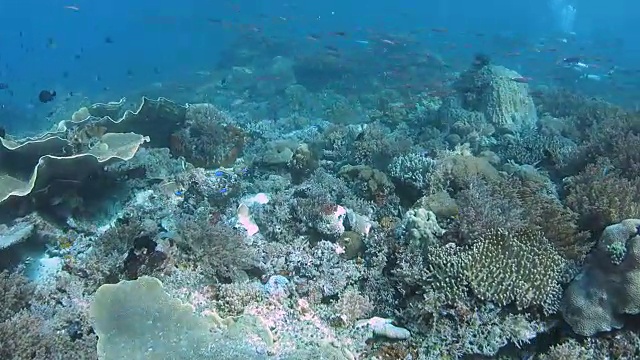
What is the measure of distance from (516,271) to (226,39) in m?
62.3

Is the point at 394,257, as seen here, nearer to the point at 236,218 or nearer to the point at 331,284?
the point at 331,284

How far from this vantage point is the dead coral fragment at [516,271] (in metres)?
5.12

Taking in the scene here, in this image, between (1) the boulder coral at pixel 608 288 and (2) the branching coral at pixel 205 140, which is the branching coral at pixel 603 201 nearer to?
(1) the boulder coral at pixel 608 288

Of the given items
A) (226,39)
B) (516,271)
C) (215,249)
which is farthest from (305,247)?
(226,39)

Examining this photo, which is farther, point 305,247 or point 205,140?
point 205,140

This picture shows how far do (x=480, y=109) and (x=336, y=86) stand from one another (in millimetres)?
11213

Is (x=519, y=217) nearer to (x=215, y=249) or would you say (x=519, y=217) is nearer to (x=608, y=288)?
(x=608, y=288)

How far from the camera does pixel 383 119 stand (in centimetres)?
1681

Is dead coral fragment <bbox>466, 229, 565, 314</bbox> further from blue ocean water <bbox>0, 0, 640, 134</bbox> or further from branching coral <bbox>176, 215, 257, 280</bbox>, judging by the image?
blue ocean water <bbox>0, 0, 640, 134</bbox>

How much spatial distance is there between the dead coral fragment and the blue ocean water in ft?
62.6

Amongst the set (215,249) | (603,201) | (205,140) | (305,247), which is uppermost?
(603,201)

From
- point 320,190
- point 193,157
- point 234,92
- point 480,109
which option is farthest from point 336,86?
point 320,190

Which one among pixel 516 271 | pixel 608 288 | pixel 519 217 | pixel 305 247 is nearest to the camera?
pixel 608 288

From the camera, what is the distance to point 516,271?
17.3ft
